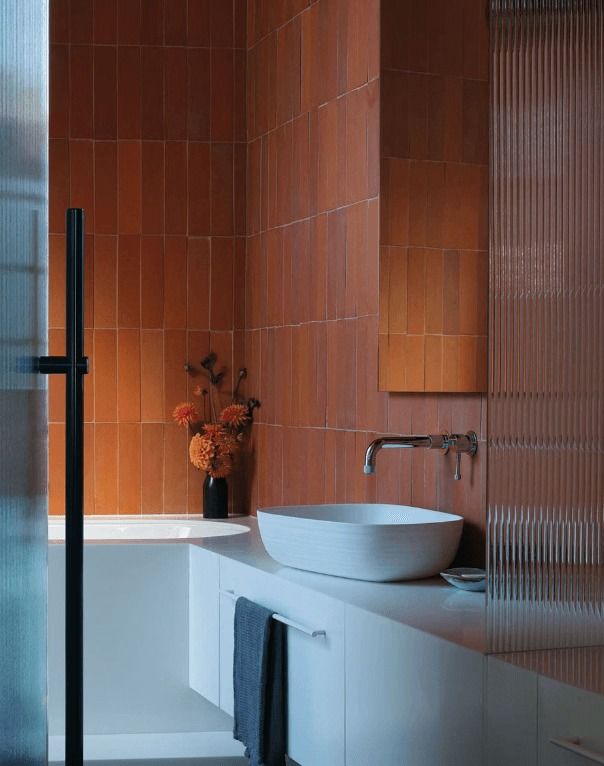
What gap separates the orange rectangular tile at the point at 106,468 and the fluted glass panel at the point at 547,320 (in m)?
2.50

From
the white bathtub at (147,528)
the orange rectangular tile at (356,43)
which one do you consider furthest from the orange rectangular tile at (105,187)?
the orange rectangular tile at (356,43)

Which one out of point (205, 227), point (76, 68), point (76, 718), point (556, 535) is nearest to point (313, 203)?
point (205, 227)

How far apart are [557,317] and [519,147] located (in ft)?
1.00

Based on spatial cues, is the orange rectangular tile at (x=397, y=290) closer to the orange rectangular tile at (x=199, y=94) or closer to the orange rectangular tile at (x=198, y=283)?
the orange rectangular tile at (x=198, y=283)

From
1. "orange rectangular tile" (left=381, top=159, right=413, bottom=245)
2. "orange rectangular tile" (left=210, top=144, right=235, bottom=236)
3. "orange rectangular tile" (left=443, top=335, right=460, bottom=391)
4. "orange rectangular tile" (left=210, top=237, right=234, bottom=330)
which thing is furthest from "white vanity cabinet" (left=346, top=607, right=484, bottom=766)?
"orange rectangular tile" (left=210, top=144, right=235, bottom=236)

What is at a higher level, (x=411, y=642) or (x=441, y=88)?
(x=441, y=88)

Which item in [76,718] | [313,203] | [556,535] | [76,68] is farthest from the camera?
[76,68]

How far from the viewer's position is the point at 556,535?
6.31 ft

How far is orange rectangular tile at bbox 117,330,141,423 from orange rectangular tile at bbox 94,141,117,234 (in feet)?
1.33

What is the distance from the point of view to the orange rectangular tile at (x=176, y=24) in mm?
4332

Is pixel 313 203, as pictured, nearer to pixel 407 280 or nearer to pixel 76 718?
pixel 407 280

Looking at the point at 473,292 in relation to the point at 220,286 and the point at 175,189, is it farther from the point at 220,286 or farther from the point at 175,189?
the point at 175,189

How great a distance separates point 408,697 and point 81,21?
3085mm

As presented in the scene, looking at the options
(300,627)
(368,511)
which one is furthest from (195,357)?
(300,627)
